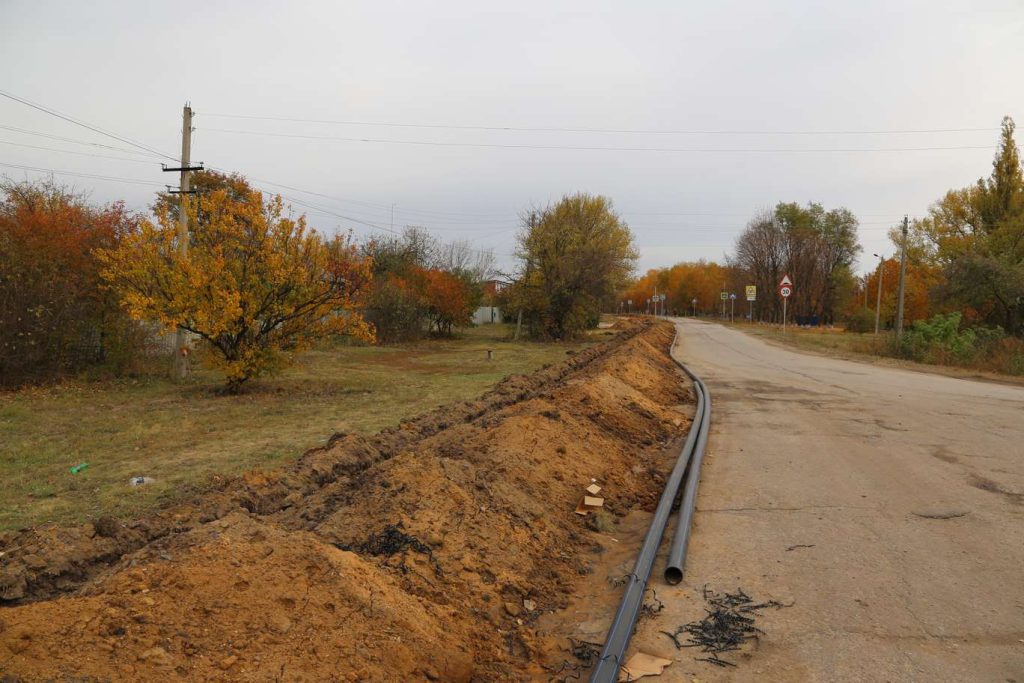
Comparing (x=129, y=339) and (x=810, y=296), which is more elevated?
(x=810, y=296)

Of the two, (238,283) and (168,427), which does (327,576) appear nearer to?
(168,427)

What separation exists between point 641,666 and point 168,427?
921cm

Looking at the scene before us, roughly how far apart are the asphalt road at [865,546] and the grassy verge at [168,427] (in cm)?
518

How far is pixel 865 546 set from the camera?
17.7ft

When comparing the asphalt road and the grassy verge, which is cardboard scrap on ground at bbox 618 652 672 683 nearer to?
the asphalt road

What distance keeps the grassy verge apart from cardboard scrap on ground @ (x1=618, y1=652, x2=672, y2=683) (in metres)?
4.62

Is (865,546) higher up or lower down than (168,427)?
higher up

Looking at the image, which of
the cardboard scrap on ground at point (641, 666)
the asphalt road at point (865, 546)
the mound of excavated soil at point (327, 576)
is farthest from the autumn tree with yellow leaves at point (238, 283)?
the cardboard scrap on ground at point (641, 666)

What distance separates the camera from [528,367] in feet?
73.4

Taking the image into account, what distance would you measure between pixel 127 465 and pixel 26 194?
78.0 ft

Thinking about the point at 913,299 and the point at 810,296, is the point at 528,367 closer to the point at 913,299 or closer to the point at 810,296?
the point at 913,299

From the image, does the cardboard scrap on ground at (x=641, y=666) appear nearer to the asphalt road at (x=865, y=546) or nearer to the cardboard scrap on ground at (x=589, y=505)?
the asphalt road at (x=865, y=546)

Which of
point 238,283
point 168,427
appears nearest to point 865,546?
point 168,427

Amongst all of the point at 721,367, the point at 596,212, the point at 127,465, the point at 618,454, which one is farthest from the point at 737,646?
the point at 596,212
